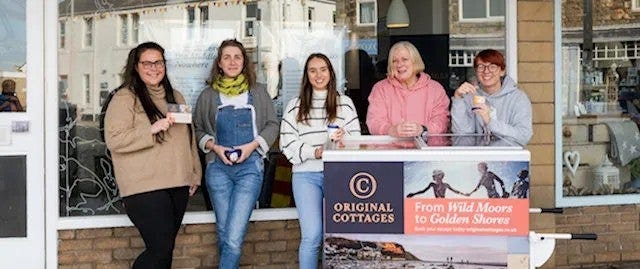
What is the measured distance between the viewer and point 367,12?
6.27 meters

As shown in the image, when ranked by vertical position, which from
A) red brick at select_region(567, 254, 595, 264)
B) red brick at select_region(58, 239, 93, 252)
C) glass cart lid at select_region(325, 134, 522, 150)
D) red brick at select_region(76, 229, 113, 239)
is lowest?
red brick at select_region(567, 254, 595, 264)

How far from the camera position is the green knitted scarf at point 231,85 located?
457cm

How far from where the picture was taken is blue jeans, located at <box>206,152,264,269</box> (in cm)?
442

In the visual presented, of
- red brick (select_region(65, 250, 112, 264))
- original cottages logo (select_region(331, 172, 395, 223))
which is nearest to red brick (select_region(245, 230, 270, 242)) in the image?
red brick (select_region(65, 250, 112, 264))

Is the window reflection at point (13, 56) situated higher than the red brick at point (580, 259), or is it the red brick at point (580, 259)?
the window reflection at point (13, 56)

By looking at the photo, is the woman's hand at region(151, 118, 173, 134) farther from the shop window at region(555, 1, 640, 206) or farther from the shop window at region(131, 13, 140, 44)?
the shop window at region(555, 1, 640, 206)

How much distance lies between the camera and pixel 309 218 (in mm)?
4180

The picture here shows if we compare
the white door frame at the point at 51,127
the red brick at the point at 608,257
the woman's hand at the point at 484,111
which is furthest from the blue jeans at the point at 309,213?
the red brick at the point at 608,257

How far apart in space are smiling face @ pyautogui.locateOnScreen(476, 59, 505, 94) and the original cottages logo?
1.43 metres

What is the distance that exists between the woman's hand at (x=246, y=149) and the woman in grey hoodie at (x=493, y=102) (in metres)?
1.15

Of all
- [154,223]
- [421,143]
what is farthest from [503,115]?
[154,223]

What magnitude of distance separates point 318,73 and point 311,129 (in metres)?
0.32

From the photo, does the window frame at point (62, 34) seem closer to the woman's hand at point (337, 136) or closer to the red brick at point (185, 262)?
the red brick at point (185, 262)

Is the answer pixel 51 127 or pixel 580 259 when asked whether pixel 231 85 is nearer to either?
pixel 51 127
